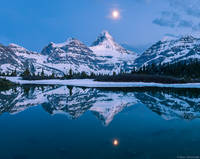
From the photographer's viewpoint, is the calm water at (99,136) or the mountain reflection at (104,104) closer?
the calm water at (99,136)

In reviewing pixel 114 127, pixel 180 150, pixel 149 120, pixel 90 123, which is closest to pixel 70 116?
pixel 90 123

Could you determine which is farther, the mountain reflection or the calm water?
the mountain reflection

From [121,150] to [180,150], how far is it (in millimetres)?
2232

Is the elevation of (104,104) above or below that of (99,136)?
above

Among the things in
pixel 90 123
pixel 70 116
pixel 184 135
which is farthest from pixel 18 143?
pixel 184 135

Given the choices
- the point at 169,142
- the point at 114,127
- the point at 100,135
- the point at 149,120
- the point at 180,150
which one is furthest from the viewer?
the point at 149,120

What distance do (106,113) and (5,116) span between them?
23.5 feet

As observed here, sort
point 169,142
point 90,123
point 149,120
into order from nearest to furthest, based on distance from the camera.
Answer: point 169,142 < point 90,123 < point 149,120

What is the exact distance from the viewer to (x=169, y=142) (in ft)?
26.8

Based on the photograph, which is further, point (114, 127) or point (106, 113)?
point (106, 113)

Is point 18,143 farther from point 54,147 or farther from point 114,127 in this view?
point 114,127

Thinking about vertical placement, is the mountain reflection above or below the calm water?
above

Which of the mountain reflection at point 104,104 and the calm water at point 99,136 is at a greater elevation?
the mountain reflection at point 104,104

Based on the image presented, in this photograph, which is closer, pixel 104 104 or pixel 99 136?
pixel 99 136
